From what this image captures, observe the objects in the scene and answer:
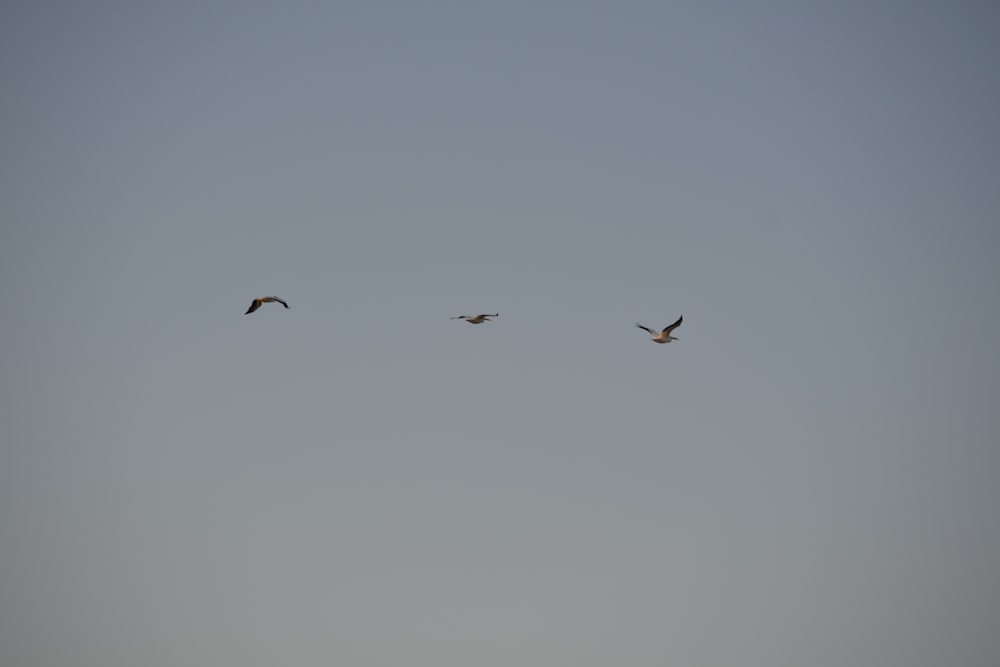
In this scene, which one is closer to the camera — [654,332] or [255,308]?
[255,308]

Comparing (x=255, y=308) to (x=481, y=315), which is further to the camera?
(x=481, y=315)

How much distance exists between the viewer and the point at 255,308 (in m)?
72.2

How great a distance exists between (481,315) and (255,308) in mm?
24772

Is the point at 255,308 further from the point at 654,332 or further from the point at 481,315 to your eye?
the point at 654,332

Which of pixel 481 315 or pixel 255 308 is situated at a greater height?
pixel 481 315

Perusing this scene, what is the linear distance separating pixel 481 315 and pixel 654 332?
661 inches

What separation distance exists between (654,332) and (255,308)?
36619 mm

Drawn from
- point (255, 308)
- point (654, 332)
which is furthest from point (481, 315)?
point (255, 308)

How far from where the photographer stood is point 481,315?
295ft

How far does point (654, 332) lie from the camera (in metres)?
86.3
